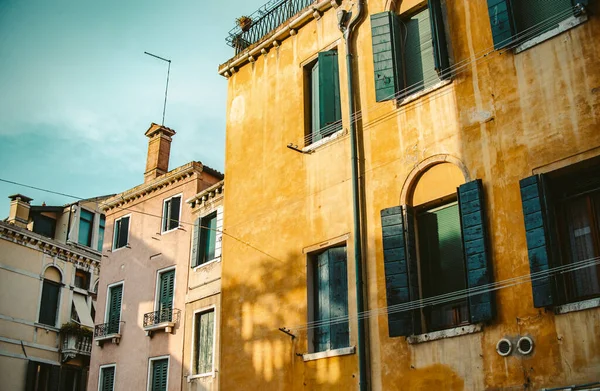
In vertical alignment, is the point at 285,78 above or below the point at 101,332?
above

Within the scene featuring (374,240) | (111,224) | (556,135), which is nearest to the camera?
(556,135)

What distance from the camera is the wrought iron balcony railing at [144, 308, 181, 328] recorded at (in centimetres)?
2219

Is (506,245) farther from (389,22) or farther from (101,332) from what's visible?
(101,332)

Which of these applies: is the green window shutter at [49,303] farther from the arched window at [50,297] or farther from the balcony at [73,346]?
the balcony at [73,346]

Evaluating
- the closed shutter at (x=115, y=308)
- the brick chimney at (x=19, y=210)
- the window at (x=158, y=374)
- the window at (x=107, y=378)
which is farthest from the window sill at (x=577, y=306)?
the brick chimney at (x=19, y=210)

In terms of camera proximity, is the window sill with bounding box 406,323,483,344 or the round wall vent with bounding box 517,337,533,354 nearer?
the round wall vent with bounding box 517,337,533,354

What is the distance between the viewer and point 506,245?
9.91 meters

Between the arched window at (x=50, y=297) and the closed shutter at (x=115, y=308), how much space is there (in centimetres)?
718

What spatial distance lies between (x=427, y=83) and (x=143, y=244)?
15612 millimetres

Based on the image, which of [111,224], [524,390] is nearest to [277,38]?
[524,390]

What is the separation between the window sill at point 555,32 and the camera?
988 centimetres

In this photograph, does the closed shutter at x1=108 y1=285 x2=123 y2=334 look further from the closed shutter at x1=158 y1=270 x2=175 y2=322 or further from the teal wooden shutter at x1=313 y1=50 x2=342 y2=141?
the teal wooden shutter at x1=313 y1=50 x2=342 y2=141

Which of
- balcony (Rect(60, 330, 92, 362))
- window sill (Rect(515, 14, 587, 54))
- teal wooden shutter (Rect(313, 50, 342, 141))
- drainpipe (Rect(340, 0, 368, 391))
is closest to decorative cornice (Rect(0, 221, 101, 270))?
balcony (Rect(60, 330, 92, 362))

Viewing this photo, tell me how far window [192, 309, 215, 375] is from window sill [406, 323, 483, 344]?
10.1 metres
